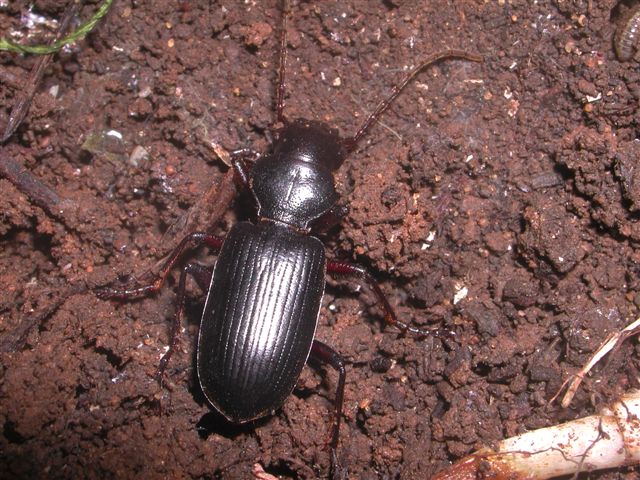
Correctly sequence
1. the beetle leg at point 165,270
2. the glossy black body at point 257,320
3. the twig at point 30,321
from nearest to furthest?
the glossy black body at point 257,320
the twig at point 30,321
the beetle leg at point 165,270

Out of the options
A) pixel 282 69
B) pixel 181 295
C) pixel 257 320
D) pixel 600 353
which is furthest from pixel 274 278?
pixel 600 353

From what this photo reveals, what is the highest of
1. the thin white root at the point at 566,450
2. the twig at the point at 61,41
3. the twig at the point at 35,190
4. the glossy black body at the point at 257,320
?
the twig at the point at 61,41

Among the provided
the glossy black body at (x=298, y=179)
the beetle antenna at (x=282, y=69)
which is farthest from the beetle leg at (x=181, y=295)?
the beetle antenna at (x=282, y=69)

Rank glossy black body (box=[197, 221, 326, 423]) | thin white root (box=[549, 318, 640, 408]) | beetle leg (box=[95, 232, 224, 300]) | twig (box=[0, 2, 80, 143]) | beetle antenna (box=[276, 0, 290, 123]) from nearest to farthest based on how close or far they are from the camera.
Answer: glossy black body (box=[197, 221, 326, 423]) → thin white root (box=[549, 318, 640, 408]) → beetle leg (box=[95, 232, 224, 300]) → twig (box=[0, 2, 80, 143]) → beetle antenna (box=[276, 0, 290, 123])

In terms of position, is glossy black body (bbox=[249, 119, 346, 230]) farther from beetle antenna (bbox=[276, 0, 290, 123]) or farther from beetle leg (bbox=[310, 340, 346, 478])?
beetle leg (bbox=[310, 340, 346, 478])

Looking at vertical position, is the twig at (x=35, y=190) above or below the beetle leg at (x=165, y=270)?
above

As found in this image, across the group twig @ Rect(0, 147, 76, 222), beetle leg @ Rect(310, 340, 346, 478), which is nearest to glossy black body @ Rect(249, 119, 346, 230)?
beetle leg @ Rect(310, 340, 346, 478)

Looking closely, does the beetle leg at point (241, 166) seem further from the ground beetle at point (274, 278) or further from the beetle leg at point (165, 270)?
the beetle leg at point (165, 270)

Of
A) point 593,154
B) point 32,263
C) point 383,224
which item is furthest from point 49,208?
point 593,154
